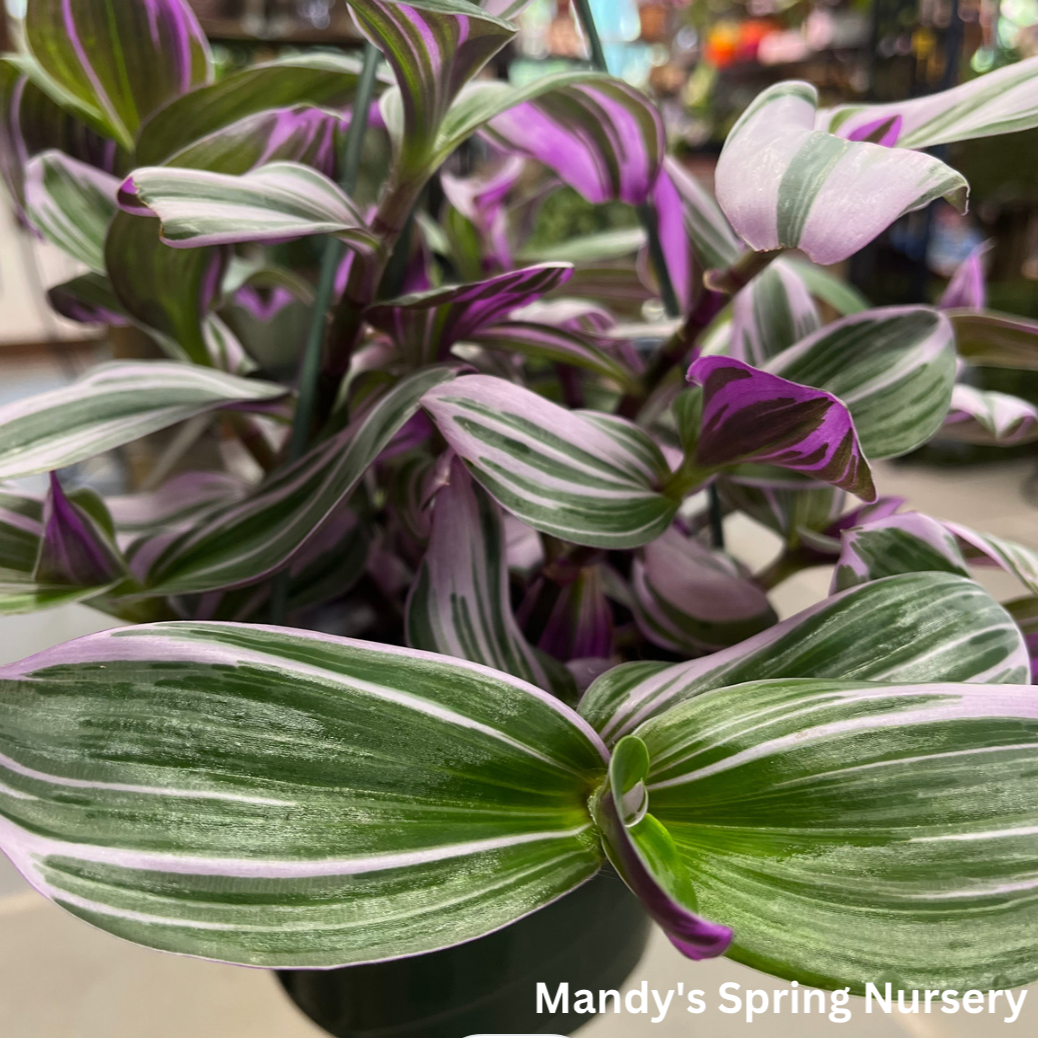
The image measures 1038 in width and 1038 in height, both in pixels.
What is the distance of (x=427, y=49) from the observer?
0.25 metres

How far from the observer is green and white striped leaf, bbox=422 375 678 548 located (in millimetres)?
246

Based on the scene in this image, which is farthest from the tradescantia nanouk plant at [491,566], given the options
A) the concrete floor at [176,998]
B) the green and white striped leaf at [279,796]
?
the concrete floor at [176,998]

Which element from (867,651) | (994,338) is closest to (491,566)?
(867,651)

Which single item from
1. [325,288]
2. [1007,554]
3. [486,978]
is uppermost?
[325,288]

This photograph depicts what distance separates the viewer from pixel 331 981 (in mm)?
308

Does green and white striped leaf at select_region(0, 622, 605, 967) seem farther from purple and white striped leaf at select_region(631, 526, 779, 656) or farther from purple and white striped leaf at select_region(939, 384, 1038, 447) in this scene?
purple and white striped leaf at select_region(939, 384, 1038, 447)

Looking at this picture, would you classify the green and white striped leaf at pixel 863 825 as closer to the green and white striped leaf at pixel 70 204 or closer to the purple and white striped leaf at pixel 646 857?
the purple and white striped leaf at pixel 646 857

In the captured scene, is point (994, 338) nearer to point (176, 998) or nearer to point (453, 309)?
point (453, 309)

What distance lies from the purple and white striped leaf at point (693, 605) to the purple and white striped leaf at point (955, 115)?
161mm

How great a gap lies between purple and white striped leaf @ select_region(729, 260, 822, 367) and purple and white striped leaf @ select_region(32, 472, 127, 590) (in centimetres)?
26

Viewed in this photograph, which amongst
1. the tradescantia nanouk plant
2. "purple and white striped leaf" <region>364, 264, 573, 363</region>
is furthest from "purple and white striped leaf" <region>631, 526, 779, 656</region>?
"purple and white striped leaf" <region>364, 264, 573, 363</region>

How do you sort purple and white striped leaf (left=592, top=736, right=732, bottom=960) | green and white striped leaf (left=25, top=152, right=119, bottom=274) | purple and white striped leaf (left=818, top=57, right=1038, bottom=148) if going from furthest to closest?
1. green and white striped leaf (left=25, top=152, right=119, bottom=274)
2. purple and white striped leaf (left=818, top=57, right=1038, bottom=148)
3. purple and white striped leaf (left=592, top=736, right=732, bottom=960)

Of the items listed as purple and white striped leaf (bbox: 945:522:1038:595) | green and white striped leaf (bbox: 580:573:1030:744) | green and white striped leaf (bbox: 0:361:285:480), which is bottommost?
purple and white striped leaf (bbox: 945:522:1038:595)

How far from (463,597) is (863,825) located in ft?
0.46
